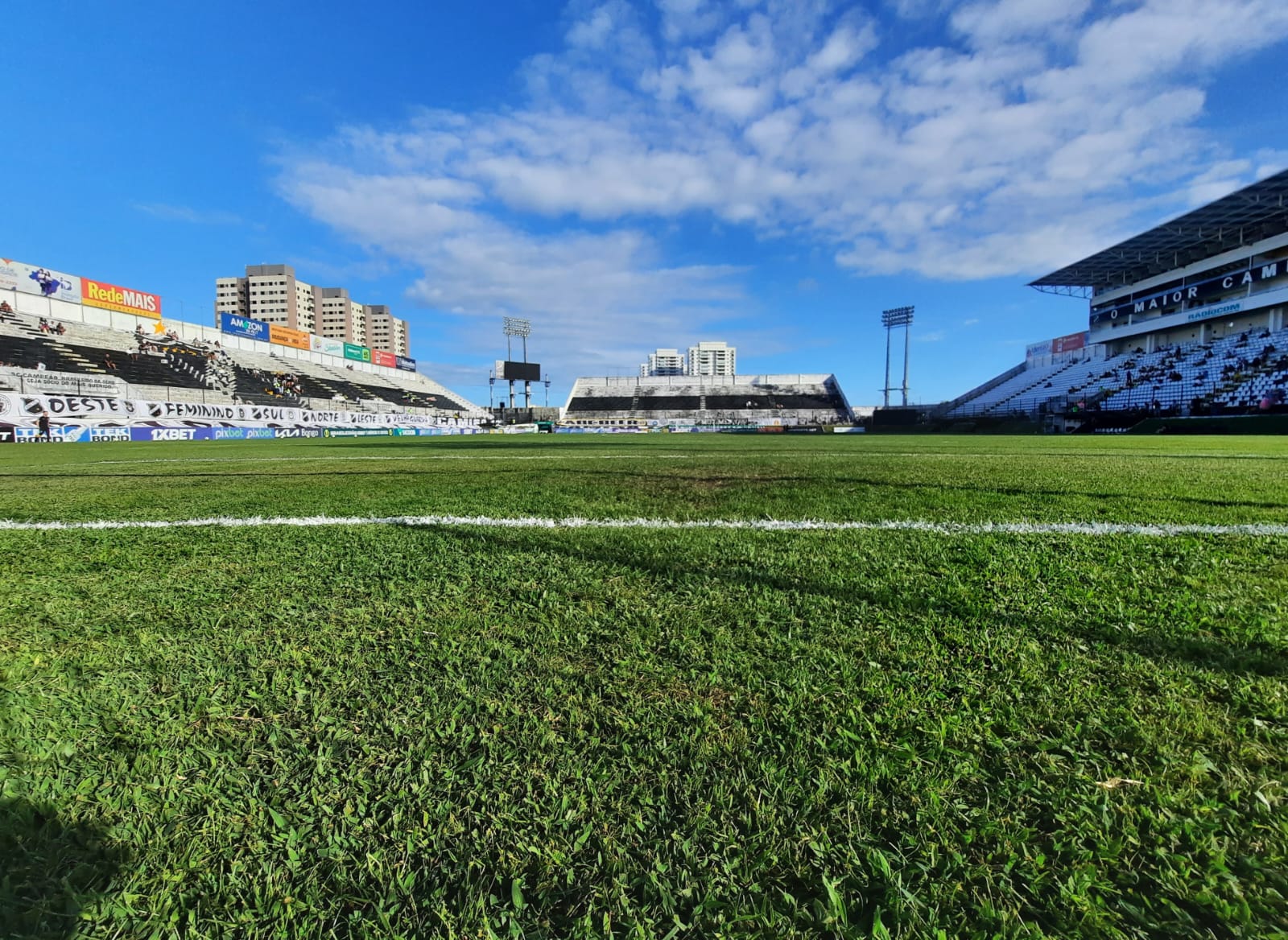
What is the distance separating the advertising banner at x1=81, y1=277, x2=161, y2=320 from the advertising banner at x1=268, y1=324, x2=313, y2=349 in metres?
8.27

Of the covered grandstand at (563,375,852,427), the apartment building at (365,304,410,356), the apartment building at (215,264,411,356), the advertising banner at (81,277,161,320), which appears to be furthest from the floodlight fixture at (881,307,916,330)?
the apartment building at (365,304,410,356)

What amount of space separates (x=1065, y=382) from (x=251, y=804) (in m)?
55.1

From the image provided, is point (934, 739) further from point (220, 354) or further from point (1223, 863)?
point (220, 354)

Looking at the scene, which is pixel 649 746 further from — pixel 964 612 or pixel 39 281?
pixel 39 281

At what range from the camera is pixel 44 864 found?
891 mm

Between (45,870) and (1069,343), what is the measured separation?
2570 inches

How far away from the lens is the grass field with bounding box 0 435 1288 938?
0.84 metres

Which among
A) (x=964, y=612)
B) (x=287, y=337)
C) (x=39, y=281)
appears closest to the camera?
(x=964, y=612)

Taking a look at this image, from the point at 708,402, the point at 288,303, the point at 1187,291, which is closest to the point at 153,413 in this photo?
the point at 708,402

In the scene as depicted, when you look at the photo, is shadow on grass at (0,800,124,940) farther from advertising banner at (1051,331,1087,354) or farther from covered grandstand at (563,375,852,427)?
advertising banner at (1051,331,1087,354)

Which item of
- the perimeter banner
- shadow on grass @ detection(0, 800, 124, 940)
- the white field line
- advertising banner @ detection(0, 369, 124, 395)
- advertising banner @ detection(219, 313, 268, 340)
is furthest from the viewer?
advertising banner @ detection(219, 313, 268, 340)

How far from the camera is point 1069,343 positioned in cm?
5078

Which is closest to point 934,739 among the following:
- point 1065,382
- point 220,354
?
point 220,354

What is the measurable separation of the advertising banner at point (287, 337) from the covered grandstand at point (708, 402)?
952 inches
